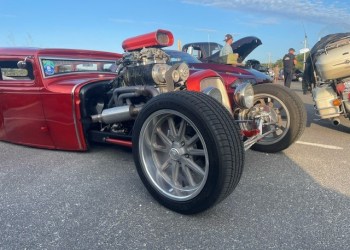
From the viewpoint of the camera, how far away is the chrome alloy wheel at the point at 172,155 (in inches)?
97.5

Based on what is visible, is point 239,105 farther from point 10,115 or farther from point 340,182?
point 10,115

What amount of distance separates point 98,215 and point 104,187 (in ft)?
1.84

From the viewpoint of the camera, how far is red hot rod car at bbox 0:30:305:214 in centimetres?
225

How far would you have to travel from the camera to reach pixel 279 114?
12.9 feet

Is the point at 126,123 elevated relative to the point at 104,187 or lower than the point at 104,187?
elevated

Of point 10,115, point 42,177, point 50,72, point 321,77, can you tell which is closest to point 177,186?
point 42,177

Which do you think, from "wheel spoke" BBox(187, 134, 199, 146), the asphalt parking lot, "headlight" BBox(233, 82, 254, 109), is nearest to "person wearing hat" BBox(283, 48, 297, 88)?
the asphalt parking lot

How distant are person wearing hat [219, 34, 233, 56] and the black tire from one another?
17.9 feet

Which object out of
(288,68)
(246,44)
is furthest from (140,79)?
(288,68)

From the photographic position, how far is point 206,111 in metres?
2.24

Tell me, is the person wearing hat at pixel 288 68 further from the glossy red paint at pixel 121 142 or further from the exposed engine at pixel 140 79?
the glossy red paint at pixel 121 142

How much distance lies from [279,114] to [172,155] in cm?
195

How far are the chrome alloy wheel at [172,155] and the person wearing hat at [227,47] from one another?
214 inches

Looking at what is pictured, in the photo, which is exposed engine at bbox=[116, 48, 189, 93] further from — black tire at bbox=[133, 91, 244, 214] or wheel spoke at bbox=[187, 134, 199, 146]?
wheel spoke at bbox=[187, 134, 199, 146]
